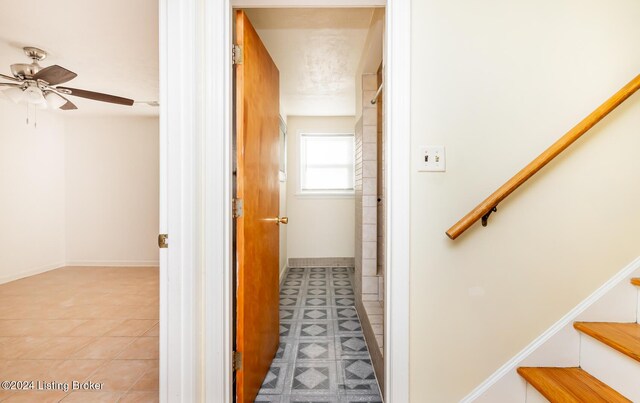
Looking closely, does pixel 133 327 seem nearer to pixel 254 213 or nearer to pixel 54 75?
pixel 254 213

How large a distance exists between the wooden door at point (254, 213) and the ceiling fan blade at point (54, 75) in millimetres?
1718

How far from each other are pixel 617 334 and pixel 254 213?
5.45 feet

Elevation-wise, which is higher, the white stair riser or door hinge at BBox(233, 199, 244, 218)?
door hinge at BBox(233, 199, 244, 218)

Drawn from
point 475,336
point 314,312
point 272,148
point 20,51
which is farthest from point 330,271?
point 20,51

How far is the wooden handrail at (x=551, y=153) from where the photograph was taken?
117 centimetres

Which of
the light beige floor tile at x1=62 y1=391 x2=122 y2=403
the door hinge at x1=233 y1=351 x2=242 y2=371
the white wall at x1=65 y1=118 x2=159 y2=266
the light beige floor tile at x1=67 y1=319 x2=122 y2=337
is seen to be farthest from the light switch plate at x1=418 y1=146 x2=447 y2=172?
the white wall at x1=65 y1=118 x2=159 y2=266

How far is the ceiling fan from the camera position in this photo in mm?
2375

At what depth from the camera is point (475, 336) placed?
127 cm

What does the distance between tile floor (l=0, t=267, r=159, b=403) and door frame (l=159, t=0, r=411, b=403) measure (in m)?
0.76

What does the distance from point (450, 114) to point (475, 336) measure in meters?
0.98

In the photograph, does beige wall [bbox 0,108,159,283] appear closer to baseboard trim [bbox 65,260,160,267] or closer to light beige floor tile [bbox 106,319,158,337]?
baseboard trim [bbox 65,260,160,267]

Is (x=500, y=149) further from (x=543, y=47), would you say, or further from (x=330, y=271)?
(x=330, y=271)

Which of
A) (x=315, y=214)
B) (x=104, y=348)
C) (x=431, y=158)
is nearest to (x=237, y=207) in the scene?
(x=431, y=158)

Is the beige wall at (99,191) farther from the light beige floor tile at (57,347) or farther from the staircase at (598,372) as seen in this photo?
the staircase at (598,372)
